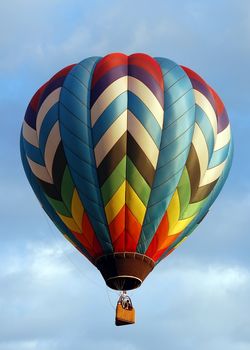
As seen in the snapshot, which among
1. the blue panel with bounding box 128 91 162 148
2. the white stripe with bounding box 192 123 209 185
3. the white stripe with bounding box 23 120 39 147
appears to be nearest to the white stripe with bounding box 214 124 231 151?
the white stripe with bounding box 192 123 209 185

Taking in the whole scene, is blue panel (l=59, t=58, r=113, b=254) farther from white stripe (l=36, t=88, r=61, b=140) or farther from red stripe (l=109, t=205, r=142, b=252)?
white stripe (l=36, t=88, r=61, b=140)

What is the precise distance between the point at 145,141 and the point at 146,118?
2.13ft

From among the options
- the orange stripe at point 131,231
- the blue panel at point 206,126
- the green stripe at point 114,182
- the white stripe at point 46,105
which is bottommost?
the orange stripe at point 131,231

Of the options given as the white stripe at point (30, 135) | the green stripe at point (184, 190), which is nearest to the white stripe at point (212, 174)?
the green stripe at point (184, 190)

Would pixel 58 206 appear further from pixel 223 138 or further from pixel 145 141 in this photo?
pixel 223 138

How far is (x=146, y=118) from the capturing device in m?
58.1

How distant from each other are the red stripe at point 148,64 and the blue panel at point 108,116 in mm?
1246

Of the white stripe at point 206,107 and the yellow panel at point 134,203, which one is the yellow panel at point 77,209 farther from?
the white stripe at point 206,107

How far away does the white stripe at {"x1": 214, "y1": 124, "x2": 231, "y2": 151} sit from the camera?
5966cm

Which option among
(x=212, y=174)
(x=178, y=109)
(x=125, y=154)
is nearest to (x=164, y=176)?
(x=125, y=154)

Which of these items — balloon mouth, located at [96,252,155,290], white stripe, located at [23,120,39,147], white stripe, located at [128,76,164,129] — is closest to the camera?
balloon mouth, located at [96,252,155,290]

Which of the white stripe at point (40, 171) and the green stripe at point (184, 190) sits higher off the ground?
the white stripe at point (40, 171)

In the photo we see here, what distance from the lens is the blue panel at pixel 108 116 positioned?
5806 cm

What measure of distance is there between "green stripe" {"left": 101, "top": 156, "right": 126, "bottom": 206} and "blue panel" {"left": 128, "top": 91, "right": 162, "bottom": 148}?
1.08 metres
